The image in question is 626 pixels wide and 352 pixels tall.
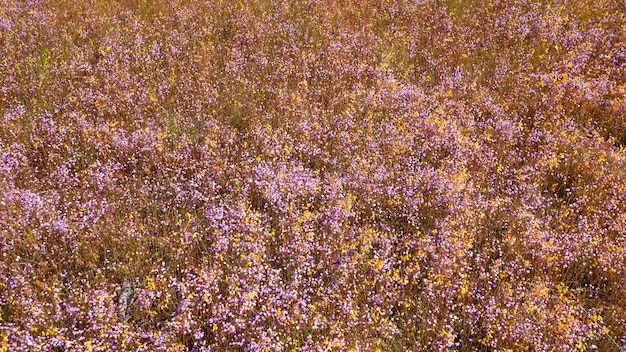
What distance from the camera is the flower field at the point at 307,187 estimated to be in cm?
384

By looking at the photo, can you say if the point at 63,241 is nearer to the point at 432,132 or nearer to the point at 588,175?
the point at 432,132

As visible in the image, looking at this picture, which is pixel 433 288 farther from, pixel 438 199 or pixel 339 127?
pixel 339 127

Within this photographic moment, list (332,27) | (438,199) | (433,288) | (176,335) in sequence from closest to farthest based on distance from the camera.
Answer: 1. (176,335)
2. (433,288)
3. (438,199)
4. (332,27)

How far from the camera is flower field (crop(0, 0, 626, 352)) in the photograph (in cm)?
384

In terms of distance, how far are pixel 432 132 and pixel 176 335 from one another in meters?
4.29

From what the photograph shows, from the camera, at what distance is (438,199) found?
5.10m

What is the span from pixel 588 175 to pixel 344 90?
371cm

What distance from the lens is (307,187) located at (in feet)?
16.7

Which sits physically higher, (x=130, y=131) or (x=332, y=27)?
(x=332, y=27)

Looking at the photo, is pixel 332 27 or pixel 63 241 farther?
pixel 332 27

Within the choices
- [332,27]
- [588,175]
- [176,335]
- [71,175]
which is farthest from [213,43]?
[588,175]

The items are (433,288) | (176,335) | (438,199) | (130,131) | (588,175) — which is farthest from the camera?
(130,131)

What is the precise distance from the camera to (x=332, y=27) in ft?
29.4

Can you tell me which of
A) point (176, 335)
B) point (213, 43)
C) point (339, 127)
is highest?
point (213, 43)
